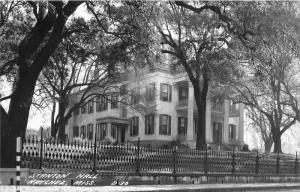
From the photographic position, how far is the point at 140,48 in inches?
786

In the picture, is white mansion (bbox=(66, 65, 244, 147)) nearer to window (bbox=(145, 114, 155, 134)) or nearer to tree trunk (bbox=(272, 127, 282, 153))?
window (bbox=(145, 114, 155, 134))

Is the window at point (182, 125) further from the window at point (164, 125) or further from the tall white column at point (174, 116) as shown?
the window at point (164, 125)

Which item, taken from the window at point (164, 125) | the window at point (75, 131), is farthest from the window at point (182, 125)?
the window at point (75, 131)

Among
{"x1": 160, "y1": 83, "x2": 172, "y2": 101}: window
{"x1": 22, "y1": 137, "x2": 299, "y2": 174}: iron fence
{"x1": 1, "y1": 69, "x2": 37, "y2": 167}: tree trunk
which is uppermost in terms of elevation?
{"x1": 160, "y1": 83, "x2": 172, "y2": 101}: window

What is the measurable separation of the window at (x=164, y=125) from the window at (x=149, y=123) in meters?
0.82

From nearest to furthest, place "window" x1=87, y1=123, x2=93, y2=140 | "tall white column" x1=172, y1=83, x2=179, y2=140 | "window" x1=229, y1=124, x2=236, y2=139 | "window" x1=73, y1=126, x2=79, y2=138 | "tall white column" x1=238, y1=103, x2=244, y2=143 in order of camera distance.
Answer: "tall white column" x1=172, y1=83, x2=179, y2=140
"tall white column" x1=238, y1=103, x2=244, y2=143
"window" x1=229, y1=124, x2=236, y2=139
"window" x1=87, y1=123, x2=93, y2=140
"window" x1=73, y1=126, x2=79, y2=138

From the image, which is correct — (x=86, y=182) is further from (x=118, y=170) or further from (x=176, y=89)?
(x=176, y=89)

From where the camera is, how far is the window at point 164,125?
45.7 metres

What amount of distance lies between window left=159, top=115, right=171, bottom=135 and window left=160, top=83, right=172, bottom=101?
186cm

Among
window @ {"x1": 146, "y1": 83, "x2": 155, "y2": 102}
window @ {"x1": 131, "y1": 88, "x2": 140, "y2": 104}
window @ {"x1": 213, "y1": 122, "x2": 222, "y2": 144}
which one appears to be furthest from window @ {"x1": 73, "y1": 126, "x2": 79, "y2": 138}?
window @ {"x1": 131, "y1": 88, "x2": 140, "y2": 104}

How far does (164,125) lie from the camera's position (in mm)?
46031

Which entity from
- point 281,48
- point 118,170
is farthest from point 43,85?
point 281,48

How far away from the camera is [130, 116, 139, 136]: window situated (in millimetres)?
48312

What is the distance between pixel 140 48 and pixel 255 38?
4.97m
